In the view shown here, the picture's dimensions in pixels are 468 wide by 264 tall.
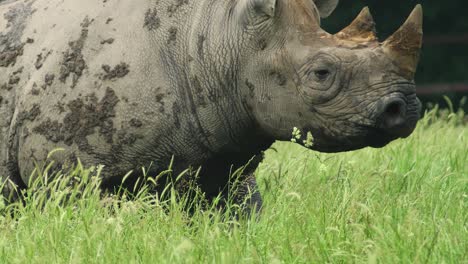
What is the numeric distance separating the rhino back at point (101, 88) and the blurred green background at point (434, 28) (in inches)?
341

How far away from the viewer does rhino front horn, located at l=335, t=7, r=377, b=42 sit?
5500 mm

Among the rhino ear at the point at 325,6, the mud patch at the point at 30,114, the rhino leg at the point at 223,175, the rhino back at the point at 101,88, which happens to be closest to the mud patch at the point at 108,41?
the rhino back at the point at 101,88

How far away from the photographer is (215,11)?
5.89m

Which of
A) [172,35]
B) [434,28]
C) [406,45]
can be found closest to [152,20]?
[172,35]

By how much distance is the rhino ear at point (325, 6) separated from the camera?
638 cm

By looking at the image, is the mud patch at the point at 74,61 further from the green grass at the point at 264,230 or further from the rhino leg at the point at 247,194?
the rhino leg at the point at 247,194

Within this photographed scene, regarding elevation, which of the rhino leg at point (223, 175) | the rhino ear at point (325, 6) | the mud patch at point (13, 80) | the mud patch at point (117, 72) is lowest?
the rhino leg at point (223, 175)

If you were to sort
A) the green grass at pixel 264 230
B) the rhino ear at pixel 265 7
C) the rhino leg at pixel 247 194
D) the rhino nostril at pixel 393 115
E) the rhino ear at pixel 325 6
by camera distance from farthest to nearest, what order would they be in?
1. the rhino ear at pixel 325 6
2. the rhino leg at pixel 247 194
3. the rhino ear at pixel 265 7
4. the rhino nostril at pixel 393 115
5. the green grass at pixel 264 230

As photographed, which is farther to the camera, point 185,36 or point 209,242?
point 185,36

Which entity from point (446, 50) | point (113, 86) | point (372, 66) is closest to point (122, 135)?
point (113, 86)

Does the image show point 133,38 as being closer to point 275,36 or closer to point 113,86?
point 113,86

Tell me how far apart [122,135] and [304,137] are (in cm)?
84

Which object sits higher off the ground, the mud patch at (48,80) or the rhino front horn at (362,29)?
the rhino front horn at (362,29)

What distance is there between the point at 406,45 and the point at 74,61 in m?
1.57
